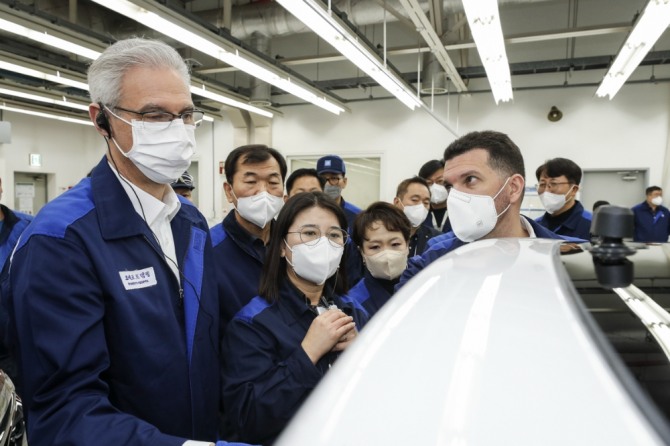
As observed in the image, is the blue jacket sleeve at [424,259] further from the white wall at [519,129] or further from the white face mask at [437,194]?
the white wall at [519,129]

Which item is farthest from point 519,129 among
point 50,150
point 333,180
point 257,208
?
point 50,150

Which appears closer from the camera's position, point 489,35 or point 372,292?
point 372,292

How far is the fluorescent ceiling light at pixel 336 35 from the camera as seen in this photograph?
3176 millimetres

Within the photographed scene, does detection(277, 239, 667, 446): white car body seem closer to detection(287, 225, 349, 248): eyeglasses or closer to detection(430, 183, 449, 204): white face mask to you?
detection(287, 225, 349, 248): eyeglasses

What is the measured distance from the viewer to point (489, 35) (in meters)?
3.86

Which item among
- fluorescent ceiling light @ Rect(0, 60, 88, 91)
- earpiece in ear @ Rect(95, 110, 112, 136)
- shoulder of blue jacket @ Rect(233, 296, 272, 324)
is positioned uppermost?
fluorescent ceiling light @ Rect(0, 60, 88, 91)

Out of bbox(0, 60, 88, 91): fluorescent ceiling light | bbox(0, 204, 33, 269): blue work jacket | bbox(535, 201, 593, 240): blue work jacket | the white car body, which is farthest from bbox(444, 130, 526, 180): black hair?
bbox(0, 60, 88, 91): fluorescent ceiling light

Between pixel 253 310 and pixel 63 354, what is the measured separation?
55cm

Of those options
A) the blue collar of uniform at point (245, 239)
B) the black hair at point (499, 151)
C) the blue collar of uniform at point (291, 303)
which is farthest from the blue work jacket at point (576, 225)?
the blue collar of uniform at point (291, 303)

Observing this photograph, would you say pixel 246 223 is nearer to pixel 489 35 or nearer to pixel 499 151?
pixel 499 151

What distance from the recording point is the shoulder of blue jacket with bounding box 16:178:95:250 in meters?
0.91

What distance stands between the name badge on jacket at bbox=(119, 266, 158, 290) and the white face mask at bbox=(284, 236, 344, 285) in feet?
1.75

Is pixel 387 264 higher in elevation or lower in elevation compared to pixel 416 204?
lower

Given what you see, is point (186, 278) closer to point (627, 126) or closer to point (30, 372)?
point (30, 372)
